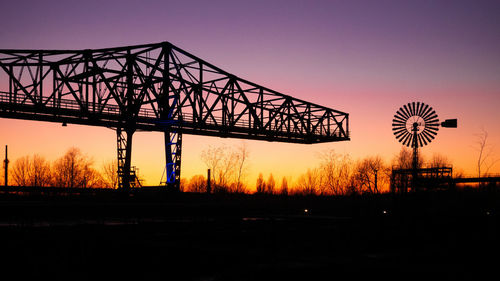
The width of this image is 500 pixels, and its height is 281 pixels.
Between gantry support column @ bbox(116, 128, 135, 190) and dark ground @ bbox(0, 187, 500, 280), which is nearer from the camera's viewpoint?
dark ground @ bbox(0, 187, 500, 280)

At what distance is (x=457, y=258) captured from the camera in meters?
15.4

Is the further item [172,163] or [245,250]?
[172,163]

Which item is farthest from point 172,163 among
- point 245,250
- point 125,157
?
point 245,250

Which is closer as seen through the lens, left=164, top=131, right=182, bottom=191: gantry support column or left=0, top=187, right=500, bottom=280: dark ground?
left=0, top=187, right=500, bottom=280: dark ground

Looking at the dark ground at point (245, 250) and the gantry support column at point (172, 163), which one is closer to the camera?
the dark ground at point (245, 250)

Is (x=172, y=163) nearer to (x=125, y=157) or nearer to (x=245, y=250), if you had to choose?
(x=125, y=157)

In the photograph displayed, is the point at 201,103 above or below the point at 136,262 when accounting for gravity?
above

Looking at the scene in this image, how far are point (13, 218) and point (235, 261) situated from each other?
714 inches

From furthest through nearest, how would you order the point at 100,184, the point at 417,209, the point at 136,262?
1. the point at 100,184
2. the point at 417,209
3. the point at 136,262

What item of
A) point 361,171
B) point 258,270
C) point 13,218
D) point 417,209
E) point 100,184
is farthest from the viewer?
point 100,184

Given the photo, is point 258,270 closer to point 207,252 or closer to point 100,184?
point 207,252

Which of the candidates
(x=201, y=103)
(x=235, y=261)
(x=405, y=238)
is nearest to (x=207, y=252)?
(x=235, y=261)

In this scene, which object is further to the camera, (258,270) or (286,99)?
(286,99)

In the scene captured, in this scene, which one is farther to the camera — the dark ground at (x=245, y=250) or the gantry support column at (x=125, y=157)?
the gantry support column at (x=125, y=157)
